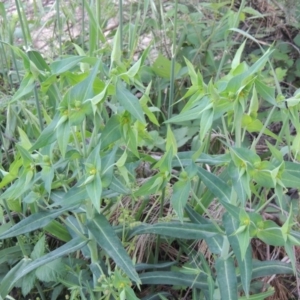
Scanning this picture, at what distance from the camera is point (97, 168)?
82 centimetres

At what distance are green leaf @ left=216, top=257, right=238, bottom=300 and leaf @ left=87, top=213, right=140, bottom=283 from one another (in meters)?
0.16

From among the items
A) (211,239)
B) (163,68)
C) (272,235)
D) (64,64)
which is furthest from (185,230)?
(163,68)

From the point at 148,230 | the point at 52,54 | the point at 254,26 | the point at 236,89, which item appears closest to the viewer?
the point at 236,89

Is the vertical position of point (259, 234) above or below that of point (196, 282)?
above

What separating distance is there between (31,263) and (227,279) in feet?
1.22

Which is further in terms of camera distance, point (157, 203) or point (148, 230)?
point (157, 203)

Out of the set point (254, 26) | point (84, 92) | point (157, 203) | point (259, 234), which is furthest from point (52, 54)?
point (259, 234)

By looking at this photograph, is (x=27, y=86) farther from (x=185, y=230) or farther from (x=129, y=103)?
(x=185, y=230)

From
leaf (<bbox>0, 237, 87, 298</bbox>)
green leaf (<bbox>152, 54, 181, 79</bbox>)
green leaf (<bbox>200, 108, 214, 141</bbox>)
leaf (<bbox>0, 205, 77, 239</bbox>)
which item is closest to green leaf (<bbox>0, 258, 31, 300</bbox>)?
leaf (<bbox>0, 237, 87, 298</bbox>)

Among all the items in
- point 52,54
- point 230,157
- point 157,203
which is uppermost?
point 230,157

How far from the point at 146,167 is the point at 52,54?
1.80ft

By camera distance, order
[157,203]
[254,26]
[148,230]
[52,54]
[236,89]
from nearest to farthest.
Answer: [236,89]
[148,230]
[157,203]
[52,54]
[254,26]

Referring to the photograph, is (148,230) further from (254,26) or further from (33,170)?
(254,26)

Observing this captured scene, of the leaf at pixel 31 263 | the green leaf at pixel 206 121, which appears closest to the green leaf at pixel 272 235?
the green leaf at pixel 206 121
